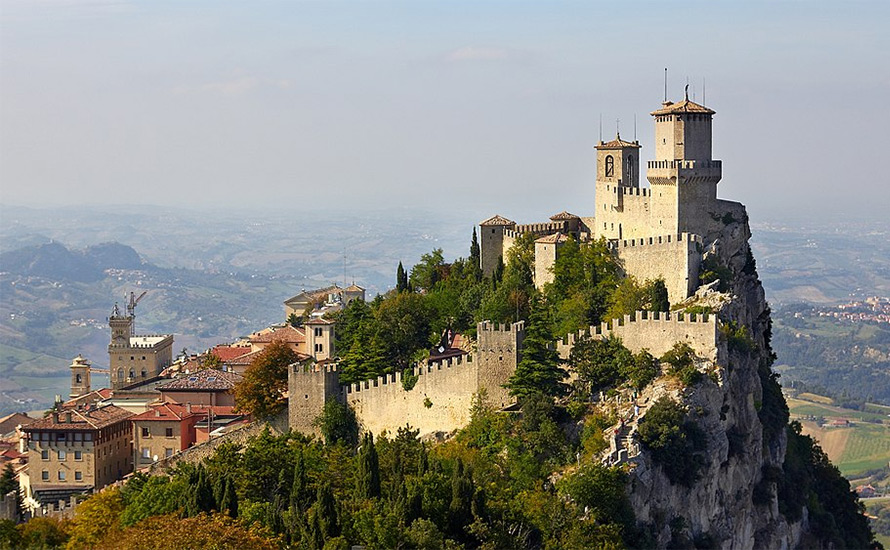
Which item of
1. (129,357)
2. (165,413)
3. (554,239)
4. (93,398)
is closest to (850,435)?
(129,357)

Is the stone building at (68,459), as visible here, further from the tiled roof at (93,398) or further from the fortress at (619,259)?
the tiled roof at (93,398)

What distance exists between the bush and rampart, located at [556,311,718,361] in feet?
7.81

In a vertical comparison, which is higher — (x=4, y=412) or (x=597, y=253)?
(x=597, y=253)

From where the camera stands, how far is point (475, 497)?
41.4m

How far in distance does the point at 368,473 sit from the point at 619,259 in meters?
17.8

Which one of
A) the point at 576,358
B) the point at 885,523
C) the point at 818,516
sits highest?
the point at 576,358

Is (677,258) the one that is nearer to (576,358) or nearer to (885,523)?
(576,358)

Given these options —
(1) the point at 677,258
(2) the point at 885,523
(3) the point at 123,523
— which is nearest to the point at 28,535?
(3) the point at 123,523

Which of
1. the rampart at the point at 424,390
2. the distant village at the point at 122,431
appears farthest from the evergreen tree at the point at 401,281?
the rampart at the point at 424,390

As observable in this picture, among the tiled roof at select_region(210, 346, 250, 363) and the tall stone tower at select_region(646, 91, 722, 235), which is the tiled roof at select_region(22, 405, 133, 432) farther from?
the tall stone tower at select_region(646, 91, 722, 235)

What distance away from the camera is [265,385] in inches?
2115

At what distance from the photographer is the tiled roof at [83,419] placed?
5403 centimetres

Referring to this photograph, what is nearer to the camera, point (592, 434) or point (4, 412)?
point (592, 434)

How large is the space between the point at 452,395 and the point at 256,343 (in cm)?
2153
